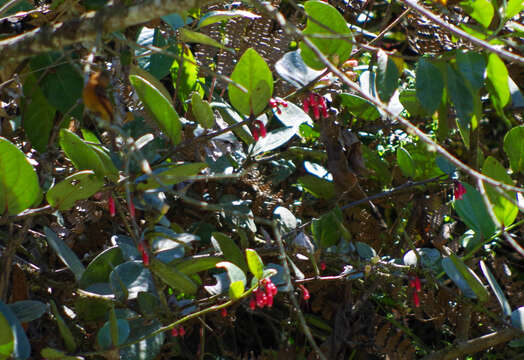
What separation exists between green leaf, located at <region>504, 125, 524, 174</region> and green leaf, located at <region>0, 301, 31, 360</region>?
4.23 ft

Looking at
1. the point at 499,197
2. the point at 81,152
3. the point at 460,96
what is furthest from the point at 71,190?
the point at 499,197

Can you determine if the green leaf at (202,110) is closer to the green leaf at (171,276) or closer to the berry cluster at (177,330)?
the green leaf at (171,276)

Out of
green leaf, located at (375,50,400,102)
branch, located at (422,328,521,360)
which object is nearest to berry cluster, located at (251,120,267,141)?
green leaf, located at (375,50,400,102)

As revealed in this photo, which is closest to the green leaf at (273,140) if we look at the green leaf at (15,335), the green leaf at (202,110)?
the green leaf at (202,110)

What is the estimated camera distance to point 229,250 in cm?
145

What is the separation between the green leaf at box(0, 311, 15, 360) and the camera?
3.83 ft

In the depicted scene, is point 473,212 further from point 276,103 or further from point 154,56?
point 154,56

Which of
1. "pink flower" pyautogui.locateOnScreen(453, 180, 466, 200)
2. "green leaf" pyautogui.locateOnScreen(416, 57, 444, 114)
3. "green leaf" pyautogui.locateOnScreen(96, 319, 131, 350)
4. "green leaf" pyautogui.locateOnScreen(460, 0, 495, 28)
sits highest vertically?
"green leaf" pyautogui.locateOnScreen(460, 0, 495, 28)

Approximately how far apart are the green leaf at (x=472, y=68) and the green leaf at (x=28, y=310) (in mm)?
964

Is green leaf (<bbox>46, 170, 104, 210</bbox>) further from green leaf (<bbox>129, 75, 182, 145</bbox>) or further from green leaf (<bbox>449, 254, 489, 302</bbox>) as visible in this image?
green leaf (<bbox>449, 254, 489, 302</bbox>)

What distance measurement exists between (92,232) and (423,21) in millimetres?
1252

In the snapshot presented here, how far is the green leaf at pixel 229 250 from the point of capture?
1.44 meters

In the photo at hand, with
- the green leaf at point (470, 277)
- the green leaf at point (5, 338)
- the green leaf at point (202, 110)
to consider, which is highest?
the green leaf at point (202, 110)

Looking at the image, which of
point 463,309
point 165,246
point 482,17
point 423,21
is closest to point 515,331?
point 463,309
